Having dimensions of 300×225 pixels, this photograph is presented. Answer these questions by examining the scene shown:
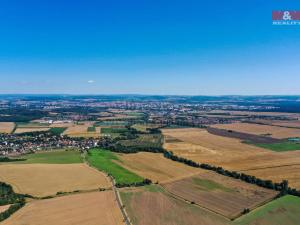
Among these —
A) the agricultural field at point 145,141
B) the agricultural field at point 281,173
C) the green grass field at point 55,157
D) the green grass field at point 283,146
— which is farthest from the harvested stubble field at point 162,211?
the green grass field at point 283,146

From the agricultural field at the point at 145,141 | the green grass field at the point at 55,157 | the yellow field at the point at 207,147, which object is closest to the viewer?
the green grass field at the point at 55,157

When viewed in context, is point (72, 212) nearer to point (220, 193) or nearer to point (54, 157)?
point (220, 193)

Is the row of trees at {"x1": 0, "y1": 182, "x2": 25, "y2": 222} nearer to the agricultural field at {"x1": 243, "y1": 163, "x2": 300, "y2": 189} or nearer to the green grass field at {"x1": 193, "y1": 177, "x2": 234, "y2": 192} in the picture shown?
the green grass field at {"x1": 193, "y1": 177, "x2": 234, "y2": 192}

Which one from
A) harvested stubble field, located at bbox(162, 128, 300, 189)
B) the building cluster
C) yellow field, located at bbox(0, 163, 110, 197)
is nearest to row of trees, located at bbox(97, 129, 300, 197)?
harvested stubble field, located at bbox(162, 128, 300, 189)

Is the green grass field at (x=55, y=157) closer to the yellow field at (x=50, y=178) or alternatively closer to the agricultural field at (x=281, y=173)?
the yellow field at (x=50, y=178)

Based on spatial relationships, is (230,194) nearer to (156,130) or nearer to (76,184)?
(76,184)

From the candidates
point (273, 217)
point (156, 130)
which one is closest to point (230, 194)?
point (273, 217)
